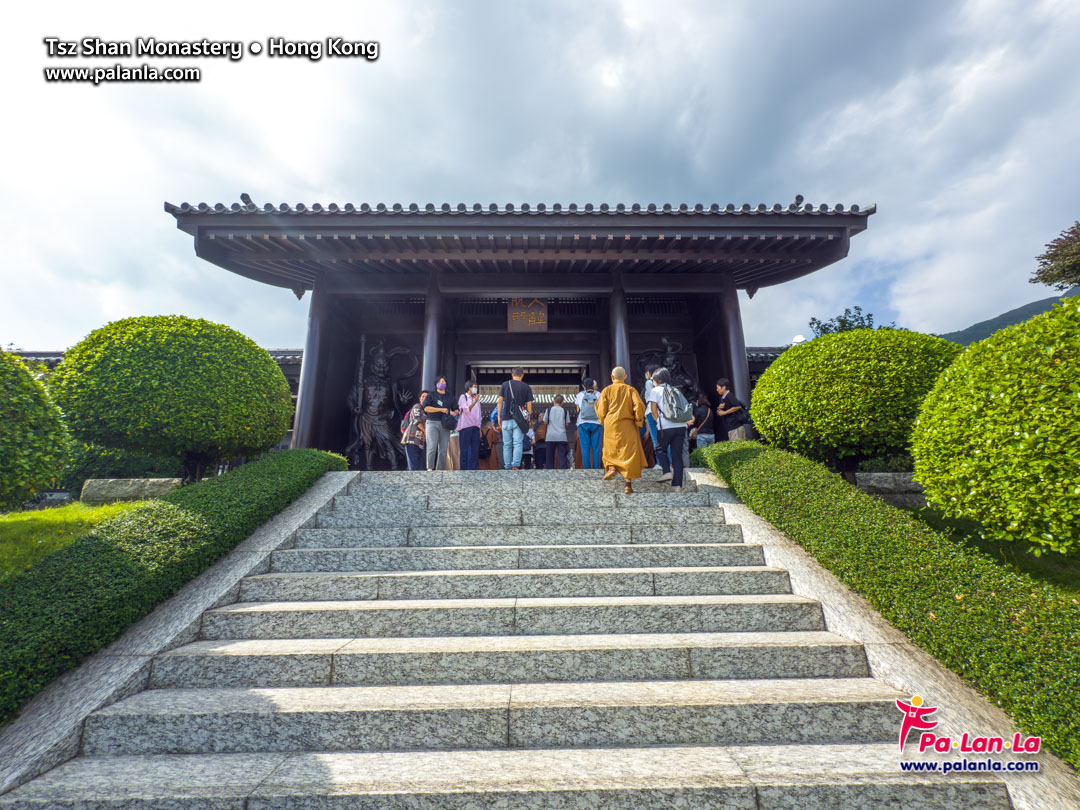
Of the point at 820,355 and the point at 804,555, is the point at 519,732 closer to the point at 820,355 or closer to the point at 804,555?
the point at 804,555

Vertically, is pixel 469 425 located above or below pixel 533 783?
above

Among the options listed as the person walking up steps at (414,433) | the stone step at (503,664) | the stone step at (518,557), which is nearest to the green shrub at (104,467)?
the person walking up steps at (414,433)

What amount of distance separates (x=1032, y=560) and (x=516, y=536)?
15.4 ft

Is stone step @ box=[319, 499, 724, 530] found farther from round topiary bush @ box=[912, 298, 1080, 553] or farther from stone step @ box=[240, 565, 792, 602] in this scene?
round topiary bush @ box=[912, 298, 1080, 553]

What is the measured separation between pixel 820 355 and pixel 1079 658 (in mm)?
3913

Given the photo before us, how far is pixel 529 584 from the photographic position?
13.1 feet

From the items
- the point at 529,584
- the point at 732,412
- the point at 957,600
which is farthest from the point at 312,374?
the point at 957,600

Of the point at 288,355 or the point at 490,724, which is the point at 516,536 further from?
the point at 288,355

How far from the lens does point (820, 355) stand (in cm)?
586

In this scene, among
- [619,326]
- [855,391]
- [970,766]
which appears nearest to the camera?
[970,766]

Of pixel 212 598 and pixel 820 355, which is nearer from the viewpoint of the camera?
pixel 212 598

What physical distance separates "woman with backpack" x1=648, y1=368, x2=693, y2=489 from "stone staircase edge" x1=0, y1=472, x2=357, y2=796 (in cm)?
437

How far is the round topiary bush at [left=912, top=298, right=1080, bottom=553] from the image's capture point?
3160mm

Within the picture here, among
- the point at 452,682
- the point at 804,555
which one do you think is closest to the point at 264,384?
the point at 452,682
